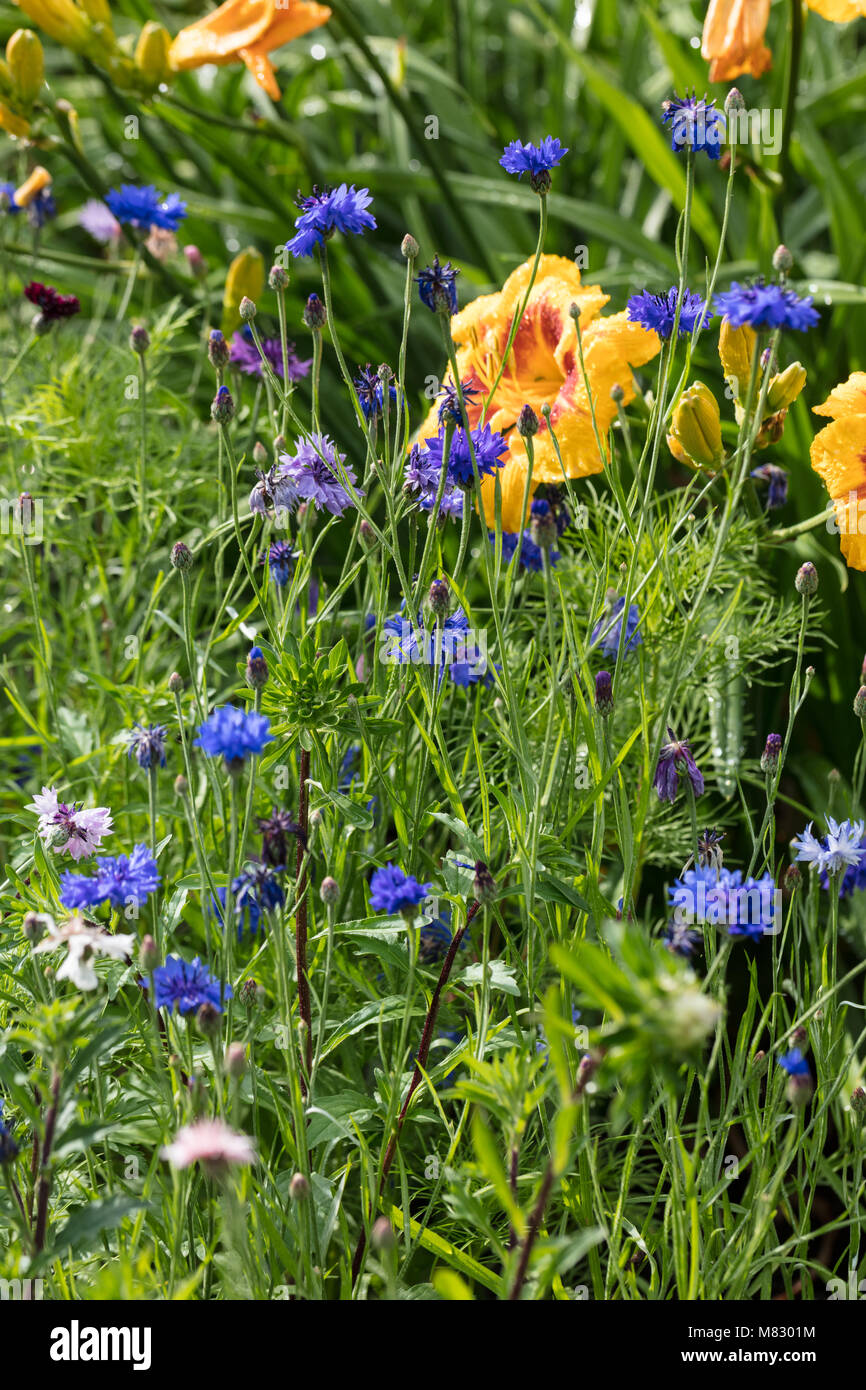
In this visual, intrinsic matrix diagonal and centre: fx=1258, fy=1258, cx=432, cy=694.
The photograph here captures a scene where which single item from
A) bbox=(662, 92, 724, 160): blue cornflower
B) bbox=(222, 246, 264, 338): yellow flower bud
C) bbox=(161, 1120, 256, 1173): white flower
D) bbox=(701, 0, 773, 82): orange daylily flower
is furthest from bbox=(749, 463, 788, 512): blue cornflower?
bbox=(161, 1120, 256, 1173): white flower

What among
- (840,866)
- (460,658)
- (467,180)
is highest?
(467,180)

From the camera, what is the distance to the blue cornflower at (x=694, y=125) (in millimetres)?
837

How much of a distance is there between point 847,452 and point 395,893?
50cm

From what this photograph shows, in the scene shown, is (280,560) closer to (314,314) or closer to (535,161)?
(314,314)

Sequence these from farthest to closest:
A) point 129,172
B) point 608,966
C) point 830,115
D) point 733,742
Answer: point 129,172, point 830,115, point 733,742, point 608,966

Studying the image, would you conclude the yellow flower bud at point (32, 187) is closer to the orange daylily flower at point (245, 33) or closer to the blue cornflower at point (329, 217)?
the orange daylily flower at point (245, 33)

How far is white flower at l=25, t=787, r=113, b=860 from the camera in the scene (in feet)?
2.72

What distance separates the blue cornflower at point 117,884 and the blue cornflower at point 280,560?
246 millimetres

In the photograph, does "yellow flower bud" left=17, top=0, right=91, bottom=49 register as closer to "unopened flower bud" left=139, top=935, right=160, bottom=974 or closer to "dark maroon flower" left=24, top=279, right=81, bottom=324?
"dark maroon flower" left=24, top=279, right=81, bottom=324

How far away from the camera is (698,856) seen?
2.67 feet

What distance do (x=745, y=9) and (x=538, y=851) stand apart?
0.84m

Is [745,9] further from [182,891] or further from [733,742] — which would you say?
[182,891]
